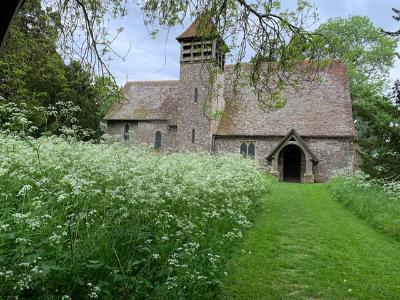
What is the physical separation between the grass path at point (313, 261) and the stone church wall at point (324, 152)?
17.1 metres

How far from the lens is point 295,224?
1034 centimetres

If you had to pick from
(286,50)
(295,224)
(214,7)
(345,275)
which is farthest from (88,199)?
(295,224)

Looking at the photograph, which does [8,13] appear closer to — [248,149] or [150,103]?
[248,149]

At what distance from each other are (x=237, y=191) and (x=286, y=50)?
16.4 feet

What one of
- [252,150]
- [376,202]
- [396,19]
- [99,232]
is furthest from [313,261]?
[252,150]

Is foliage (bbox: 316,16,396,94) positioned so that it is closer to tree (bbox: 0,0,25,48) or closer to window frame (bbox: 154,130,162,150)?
window frame (bbox: 154,130,162,150)

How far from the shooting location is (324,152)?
2803 cm

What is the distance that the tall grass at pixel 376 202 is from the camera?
9969mm

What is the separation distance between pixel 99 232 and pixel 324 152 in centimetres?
2527

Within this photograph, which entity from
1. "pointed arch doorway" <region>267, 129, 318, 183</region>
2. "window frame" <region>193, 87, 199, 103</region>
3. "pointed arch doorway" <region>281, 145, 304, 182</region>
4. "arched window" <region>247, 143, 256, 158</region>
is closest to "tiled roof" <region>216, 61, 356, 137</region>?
"pointed arch doorway" <region>267, 129, 318, 183</region>

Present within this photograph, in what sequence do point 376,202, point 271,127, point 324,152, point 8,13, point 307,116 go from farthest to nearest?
point 271,127 < point 307,116 < point 324,152 < point 376,202 < point 8,13

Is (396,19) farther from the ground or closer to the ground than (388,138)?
farther from the ground

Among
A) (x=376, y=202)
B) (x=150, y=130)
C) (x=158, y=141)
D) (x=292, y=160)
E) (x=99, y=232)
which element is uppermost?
(x=150, y=130)

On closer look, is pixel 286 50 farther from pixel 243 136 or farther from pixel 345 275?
pixel 243 136
